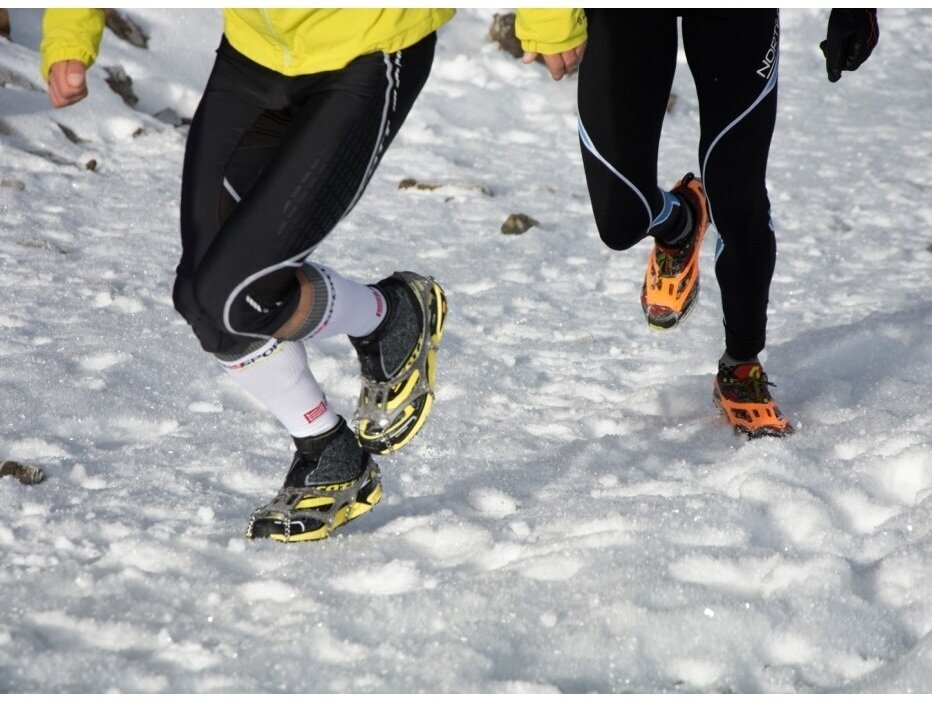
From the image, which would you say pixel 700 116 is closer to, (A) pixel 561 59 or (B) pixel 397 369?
(A) pixel 561 59

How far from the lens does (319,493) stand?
3.02 meters

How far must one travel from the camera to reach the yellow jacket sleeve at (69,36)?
289 cm

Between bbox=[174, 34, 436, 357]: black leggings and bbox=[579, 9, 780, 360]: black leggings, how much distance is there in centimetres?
77

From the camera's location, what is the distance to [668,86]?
11.5 feet

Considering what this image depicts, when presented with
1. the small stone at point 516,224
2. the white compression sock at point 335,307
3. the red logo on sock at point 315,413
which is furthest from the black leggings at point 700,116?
the small stone at point 516,224

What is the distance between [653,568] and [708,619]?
0.27 meters

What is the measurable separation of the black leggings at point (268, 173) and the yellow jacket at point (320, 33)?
38 millimetres

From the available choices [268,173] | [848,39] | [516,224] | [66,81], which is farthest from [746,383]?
[516,224]

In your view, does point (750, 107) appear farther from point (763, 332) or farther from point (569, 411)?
point (569, 411)

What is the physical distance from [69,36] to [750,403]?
2.47m

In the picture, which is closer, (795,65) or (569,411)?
(569,411)

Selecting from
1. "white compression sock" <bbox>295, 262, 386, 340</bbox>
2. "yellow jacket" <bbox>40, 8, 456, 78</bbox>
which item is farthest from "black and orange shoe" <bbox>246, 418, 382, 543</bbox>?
"yellow jacket" <bbox>40, 8, 456, 78</bbox>

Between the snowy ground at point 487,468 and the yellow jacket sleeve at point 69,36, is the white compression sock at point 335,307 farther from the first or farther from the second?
the yellow jacket sleeve at point 69,36
